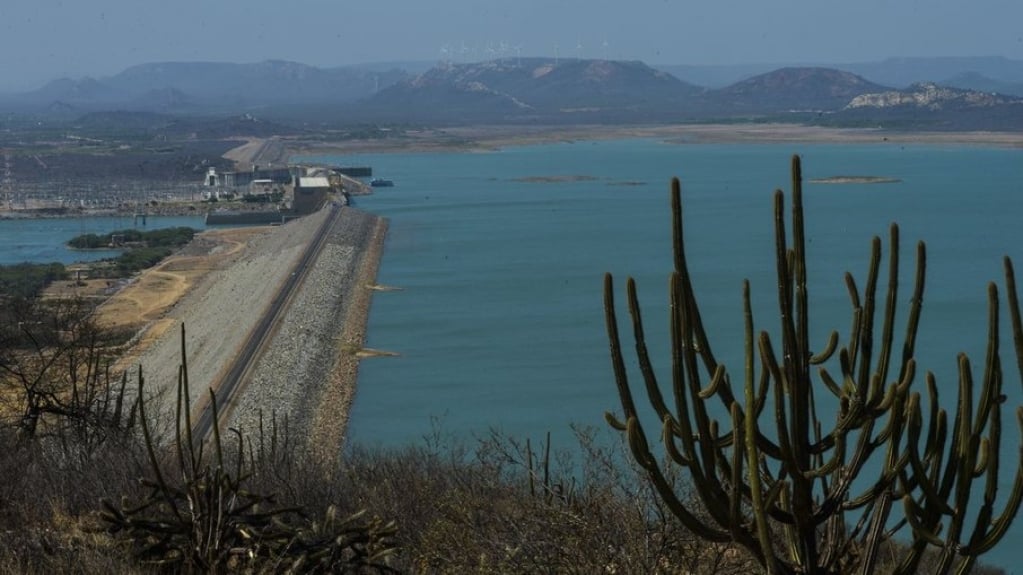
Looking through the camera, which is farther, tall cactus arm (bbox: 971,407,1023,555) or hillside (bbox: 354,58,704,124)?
hillside (bbox: 354,58,704,124)

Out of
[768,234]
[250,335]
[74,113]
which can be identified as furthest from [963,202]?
[74,113]

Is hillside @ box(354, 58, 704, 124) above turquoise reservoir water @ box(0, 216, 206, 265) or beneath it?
above

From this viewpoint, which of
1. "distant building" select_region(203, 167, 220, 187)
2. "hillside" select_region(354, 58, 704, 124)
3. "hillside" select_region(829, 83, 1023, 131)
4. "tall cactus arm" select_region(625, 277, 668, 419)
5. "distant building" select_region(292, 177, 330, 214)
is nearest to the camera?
"tall cactus arm" select_region(625, 277, 668, 419)

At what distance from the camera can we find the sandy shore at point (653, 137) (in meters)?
88.4

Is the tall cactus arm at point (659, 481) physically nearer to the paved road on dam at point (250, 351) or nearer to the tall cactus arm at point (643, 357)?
the tall cactus arm at point (643, 357)

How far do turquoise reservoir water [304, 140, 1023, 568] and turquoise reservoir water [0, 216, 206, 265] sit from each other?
751 cm

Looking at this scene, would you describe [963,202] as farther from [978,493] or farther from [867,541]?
[867,541]

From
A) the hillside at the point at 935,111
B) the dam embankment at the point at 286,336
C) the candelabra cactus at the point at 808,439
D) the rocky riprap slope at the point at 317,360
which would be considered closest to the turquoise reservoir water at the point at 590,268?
the rocky riprap slope at the point at 317,360

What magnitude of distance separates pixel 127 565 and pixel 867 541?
103 inches

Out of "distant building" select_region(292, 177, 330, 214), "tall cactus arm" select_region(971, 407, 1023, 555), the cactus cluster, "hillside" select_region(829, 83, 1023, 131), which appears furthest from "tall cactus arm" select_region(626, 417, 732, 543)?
"hillside" select_region(829, 83, 1023, 131)

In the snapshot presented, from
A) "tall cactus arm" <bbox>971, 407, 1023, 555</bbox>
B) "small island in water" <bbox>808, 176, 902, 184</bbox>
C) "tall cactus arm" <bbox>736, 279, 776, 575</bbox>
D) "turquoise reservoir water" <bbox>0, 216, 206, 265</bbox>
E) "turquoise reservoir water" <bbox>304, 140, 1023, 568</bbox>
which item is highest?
"tall cactus arm" <bbox>736, 279, 776, 575</bbox>

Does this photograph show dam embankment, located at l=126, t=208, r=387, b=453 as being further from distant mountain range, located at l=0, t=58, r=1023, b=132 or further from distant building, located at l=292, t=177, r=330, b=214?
distant mountain range, located at l=0, t=58, r=1023, b=132

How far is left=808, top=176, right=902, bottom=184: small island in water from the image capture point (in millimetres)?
52406

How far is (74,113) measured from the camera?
16588cm
